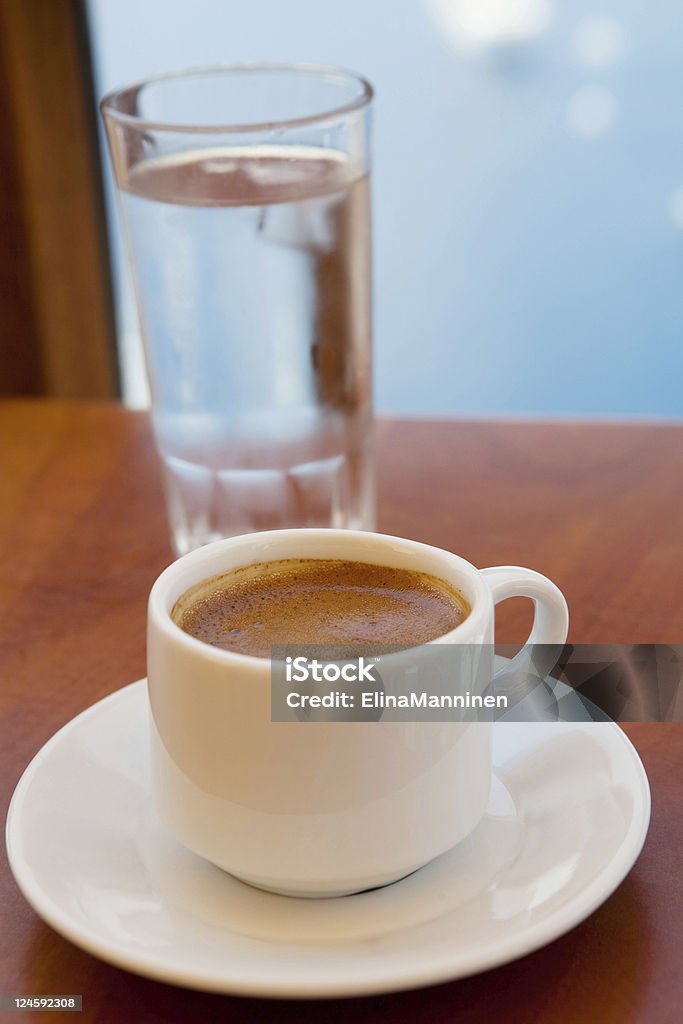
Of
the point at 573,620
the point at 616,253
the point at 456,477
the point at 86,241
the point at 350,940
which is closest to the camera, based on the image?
the point at 350,940

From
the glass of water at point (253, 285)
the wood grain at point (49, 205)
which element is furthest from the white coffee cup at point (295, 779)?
the wood grain at point (49, 205)

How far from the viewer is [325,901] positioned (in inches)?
16.6

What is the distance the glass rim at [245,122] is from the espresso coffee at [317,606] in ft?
0.95

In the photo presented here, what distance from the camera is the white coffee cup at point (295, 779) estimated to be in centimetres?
40

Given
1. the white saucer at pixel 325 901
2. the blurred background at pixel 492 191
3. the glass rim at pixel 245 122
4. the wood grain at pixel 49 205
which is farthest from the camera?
the blurred background at pixel 492 191

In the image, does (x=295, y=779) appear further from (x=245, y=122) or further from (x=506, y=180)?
(x=506, y=180)

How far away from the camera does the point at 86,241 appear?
64.8 inches

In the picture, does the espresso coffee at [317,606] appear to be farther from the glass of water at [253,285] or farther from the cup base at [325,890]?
the glass of water at [253,285]

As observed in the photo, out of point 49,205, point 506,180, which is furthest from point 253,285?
point 506,180

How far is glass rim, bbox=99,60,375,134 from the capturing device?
26.0 inches

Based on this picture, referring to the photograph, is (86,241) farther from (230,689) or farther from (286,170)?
(230,689)

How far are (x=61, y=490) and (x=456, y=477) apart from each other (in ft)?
0.95

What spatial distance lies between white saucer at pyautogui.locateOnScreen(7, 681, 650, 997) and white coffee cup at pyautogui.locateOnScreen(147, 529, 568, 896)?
0.05 feet

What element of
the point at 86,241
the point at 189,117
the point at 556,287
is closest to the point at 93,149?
the point at 86,241
